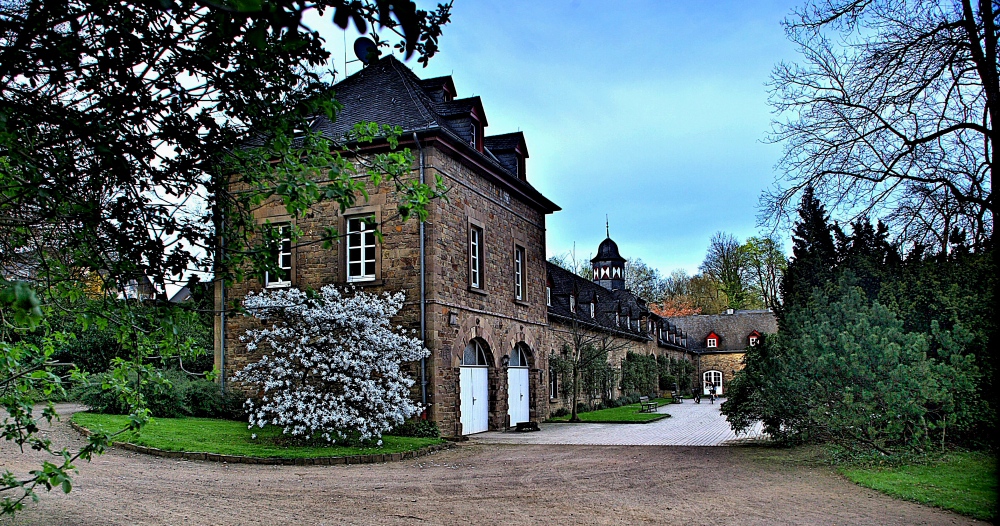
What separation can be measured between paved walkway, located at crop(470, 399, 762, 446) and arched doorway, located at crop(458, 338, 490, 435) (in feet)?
1.18

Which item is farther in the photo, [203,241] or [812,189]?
[812,189]

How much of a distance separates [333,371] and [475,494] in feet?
21.1

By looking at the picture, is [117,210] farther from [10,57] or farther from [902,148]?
[902,148]

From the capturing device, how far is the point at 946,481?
31.5 feet

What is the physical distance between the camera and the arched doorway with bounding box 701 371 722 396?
5697 centimetres

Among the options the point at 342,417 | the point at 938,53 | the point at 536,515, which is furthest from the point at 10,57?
the point at 938,53

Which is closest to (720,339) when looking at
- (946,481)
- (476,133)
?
(476,133)

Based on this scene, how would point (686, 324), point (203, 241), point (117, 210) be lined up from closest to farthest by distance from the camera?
point (117, 210)
point (203, 241)
point (686, 324)

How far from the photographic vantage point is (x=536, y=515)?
7.94 m

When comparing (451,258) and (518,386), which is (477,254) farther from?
(518,386)

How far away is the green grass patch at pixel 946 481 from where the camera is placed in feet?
26.6

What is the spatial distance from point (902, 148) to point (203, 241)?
40.5ft

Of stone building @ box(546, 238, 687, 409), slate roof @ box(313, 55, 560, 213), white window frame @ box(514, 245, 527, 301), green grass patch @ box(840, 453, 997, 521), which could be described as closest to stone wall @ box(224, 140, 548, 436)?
slate roof @ box(313, 55, 560, 213)

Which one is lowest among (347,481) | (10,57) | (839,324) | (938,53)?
(347,481)
